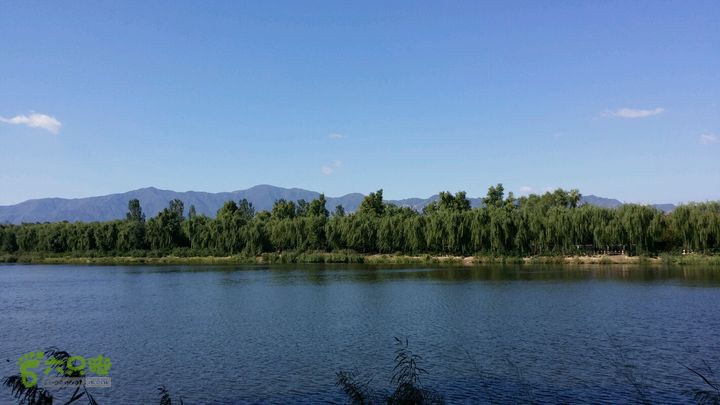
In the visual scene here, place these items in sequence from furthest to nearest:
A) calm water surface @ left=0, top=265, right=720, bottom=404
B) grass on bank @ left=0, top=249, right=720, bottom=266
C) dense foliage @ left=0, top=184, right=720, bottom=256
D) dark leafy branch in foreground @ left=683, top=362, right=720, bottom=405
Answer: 1. dense foliage @ left=0, top=184, right=720, bottom=256
2. grass on bank @ left=0, top=249, right=720, bottom=266
3. calm water surface @ left=0, top=265, right=720, bottom=404
4. dark leafy branch in foreground @ left=683, top=362, right=720, bottom=405

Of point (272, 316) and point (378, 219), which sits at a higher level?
point (378, 219)

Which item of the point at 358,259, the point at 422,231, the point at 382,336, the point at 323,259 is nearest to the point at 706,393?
the point at 382,336

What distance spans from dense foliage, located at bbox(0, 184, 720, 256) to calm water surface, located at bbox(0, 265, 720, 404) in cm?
1942

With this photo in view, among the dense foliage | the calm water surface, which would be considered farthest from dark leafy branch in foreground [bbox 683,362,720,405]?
the dense foliage

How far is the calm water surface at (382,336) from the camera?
16.1 metres

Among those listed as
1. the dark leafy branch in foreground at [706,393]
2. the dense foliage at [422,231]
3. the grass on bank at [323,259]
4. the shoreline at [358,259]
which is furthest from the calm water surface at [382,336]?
the dense foliage at [422,231]

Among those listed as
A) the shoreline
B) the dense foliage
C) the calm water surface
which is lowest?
the calm water surface

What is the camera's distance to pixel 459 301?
33.7 meters


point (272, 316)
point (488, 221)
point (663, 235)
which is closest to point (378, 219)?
point (488, 221)

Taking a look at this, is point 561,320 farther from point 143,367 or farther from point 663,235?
point 663,235

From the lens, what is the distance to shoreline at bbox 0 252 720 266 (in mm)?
61344

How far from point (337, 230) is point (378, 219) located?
638 cm

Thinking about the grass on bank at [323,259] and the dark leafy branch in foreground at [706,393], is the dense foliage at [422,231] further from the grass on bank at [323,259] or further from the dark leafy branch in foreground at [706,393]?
the dark leafy branch in foreground at [706,393]

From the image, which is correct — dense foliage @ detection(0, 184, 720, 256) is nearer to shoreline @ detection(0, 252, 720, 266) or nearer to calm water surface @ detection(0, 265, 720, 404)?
shoreline @ detection(0, 252, 720, 266)
